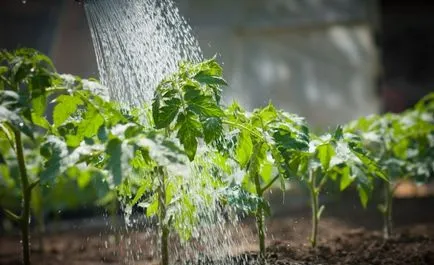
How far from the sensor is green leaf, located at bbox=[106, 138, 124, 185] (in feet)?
4.40

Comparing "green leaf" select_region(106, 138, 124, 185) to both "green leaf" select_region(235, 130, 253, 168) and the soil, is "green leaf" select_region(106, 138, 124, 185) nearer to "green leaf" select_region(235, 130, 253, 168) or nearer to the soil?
"green leaf" select_region(235, 130, 253, 168)

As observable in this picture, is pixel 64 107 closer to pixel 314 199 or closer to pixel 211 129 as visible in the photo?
pixel 211 129

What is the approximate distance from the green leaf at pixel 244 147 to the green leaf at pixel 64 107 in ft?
1.62

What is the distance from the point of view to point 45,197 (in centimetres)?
348

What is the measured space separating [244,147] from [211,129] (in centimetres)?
21

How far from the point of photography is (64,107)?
5.66 feet

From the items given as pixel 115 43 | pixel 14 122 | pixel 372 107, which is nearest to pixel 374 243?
pixel 115 43

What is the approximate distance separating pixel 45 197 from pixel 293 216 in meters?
1.62

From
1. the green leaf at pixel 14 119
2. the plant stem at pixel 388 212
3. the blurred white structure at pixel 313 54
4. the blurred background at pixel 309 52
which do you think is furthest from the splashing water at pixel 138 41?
the blurred white structure at pixel 313 54

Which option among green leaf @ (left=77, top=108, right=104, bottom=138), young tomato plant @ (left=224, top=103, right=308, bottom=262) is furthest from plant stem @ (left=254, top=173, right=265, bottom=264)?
green leaf @ (left=77, top=108, right=104, bottom=138)

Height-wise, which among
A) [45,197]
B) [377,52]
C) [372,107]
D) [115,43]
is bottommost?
[45,197]

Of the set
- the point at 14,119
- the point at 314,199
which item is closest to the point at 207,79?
the point at 14,119

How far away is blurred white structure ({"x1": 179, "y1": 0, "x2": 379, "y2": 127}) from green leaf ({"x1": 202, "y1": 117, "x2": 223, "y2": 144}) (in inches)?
154

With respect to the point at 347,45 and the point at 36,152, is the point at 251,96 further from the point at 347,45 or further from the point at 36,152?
the point at 36,152
